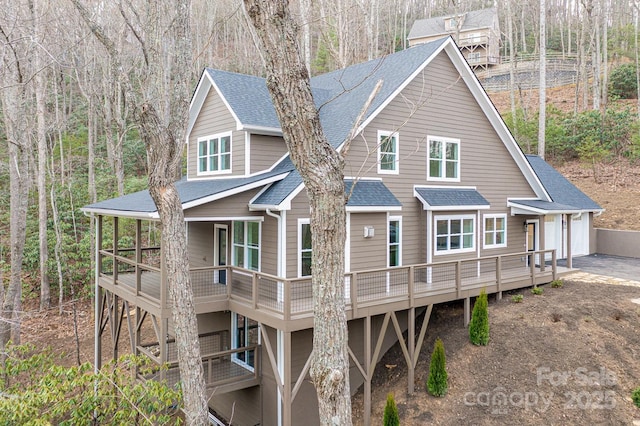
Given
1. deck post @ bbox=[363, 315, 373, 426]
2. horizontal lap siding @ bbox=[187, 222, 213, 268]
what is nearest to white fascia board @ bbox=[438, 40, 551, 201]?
deck post @ bbox=[363, 315, 373, 426]

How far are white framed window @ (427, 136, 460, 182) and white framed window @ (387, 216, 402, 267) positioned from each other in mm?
2024

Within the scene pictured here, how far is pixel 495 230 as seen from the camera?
14398mm

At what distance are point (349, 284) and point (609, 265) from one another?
40.3ft

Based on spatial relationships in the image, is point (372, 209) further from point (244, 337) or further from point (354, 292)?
point (244, 337)

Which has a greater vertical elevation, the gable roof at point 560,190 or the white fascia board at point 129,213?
the gable roof at point 560,190

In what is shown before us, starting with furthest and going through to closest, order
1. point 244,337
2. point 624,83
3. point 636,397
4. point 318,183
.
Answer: point 624,83, point 244,337, point 636,397, point 318,183

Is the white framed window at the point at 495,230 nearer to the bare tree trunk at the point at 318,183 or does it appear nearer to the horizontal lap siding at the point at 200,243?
the horizontal lap siding at the point at 200,243

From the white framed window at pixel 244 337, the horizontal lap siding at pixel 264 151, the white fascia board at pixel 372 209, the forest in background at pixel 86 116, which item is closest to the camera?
the white fascia board at pixel 372 209

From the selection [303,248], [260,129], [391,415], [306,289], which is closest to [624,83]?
[260,129]

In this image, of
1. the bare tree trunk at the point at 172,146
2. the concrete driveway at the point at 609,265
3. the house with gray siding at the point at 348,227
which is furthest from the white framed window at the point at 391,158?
the concrete driveway at the point at 609,265

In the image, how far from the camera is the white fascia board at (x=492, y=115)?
42.9ft

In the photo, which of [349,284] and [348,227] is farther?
[348,227]

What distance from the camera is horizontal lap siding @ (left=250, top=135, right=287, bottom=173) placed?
11.4 m

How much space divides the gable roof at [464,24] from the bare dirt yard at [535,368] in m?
35.6
